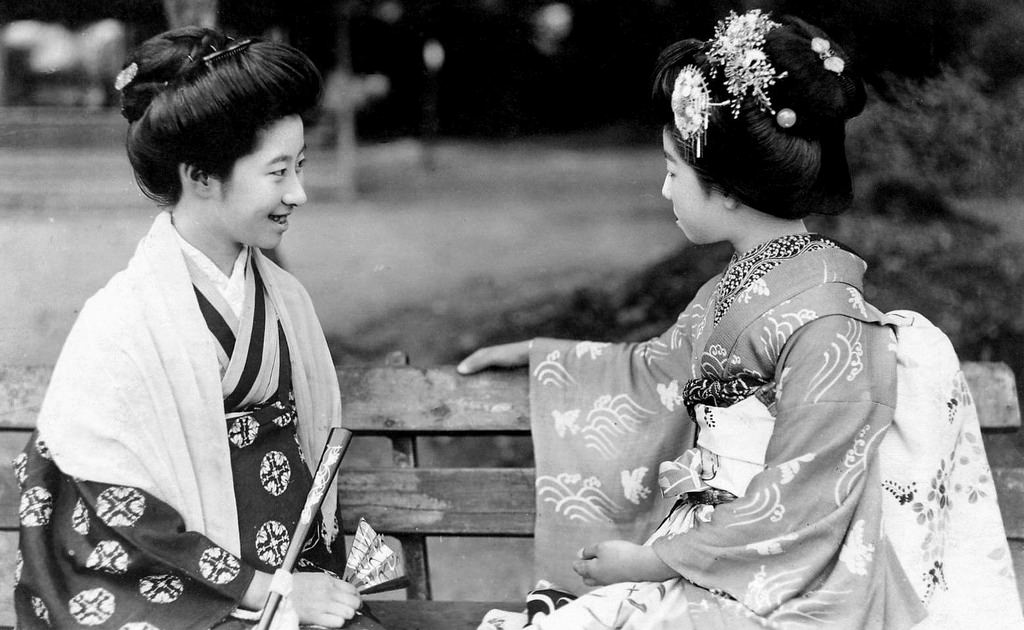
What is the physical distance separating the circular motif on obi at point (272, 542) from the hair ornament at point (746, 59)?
→ 109 cm

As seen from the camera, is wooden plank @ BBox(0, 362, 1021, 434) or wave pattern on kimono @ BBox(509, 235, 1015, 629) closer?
wave pattern on kimono @ BBox(509, 235, 1015, 629)

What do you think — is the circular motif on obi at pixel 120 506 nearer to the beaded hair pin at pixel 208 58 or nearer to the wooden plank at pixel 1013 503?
the beaded hair pin at pixel 208 58

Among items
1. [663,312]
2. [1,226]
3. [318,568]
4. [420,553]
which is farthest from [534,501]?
[1,226]

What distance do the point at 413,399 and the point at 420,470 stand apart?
156mm

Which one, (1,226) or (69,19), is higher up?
(69,19)

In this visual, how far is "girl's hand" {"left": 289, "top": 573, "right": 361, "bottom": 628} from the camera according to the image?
1.85 m

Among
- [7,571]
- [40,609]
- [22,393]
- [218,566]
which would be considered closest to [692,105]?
[218,566]

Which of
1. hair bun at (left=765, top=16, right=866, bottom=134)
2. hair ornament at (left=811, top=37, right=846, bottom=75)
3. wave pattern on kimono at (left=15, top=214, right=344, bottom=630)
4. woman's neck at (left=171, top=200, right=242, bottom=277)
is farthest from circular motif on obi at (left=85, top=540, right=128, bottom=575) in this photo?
hair ornament at (left=811, top=37, right=846, bottom=75)

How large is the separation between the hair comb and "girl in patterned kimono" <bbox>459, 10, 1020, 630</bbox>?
723 mm

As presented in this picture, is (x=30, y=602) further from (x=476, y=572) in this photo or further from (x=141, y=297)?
(x=476, y=572)

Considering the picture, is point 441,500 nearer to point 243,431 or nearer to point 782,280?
point 243,431

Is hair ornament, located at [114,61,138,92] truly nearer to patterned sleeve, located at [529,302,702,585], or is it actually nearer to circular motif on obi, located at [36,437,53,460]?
circular motif on obi, located at [36,437,53,460]

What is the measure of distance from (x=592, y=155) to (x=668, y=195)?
0.73 m

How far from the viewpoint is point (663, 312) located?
2732 mm
